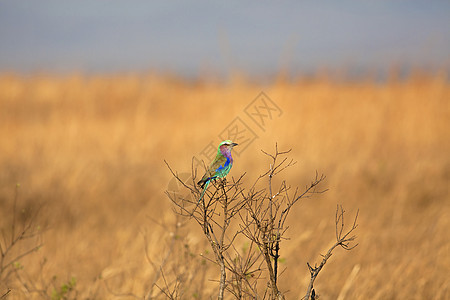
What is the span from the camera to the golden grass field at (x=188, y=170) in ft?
9.80

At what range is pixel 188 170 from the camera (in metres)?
2.91

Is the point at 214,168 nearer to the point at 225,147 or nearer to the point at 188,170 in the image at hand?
the point at 225,147

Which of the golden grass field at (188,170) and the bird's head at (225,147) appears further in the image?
the golden grass field at (188,170)

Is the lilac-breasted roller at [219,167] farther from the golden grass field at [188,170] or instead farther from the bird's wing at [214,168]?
the golden grass field at [188,170]

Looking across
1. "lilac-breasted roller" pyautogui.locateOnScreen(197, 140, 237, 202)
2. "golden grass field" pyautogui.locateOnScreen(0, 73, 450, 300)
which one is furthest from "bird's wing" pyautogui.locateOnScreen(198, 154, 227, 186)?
"golden grass field" pyautogui.locateOnScreen(0, 73, 450, 300)

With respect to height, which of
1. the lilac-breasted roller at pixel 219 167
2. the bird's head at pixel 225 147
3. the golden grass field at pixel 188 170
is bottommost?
the lilac-breasted roller at pixel 219 167

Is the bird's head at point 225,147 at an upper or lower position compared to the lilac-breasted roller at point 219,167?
upper

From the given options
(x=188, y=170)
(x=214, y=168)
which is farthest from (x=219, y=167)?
(x=188, y=170)

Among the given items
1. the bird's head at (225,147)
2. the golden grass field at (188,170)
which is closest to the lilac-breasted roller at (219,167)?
the bird's head at (225,147)

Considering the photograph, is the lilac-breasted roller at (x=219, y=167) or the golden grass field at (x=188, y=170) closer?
the lilac-breasted roller at (x=219, y=167)

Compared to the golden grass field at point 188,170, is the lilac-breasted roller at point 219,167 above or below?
below

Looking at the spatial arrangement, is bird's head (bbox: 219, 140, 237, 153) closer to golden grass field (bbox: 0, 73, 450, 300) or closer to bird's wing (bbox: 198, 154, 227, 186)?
bird's wing (bbox: 198, 154, 227, 186)

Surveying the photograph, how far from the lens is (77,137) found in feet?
21.8

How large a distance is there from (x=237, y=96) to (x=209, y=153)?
17.5 ft
